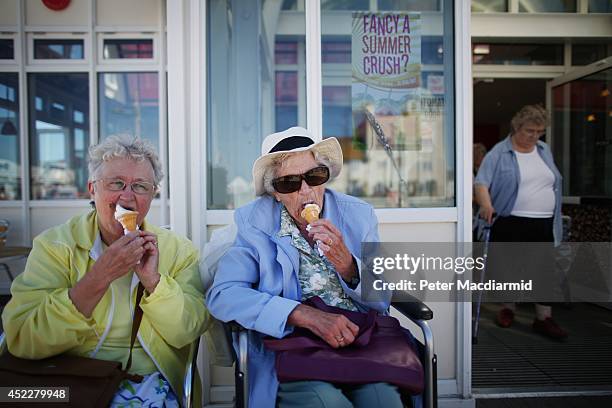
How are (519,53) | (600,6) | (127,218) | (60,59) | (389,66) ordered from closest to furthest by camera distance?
(127,218)
(389,66)
(600,6)
(60,59)
(519,53)

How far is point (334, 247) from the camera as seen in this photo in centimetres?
185

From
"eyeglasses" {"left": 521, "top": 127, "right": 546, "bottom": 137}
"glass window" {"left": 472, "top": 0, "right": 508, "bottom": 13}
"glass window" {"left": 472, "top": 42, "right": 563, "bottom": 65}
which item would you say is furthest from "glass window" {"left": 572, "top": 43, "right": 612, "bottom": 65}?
"eyeglasses" {"left": 521, "top": 127, "right": 546, "bottom": 137}

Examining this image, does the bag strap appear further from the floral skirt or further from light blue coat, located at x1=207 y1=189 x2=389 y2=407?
light blue coat, located at x1=207 y1=189 x2=389 y2=407

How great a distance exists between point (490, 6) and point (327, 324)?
491 cm

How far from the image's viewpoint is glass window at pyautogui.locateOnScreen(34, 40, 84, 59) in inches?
208

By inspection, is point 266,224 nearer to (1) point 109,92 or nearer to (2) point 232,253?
(2) point 232,253

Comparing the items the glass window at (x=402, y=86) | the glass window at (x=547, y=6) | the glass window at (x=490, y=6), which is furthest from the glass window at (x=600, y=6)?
the glass window at (x=402, y=86)

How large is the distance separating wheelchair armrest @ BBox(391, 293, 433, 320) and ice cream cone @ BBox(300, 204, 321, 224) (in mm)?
539

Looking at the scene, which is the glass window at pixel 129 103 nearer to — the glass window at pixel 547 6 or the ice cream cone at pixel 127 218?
the ice cream cone at pixel 127 218

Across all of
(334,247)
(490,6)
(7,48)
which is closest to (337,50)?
(334,247)

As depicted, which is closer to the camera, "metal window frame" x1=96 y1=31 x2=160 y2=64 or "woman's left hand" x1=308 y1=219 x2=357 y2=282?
"woman's left hand" x1=308 y1=219 x2=357 y2=282

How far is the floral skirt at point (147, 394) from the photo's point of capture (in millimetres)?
1604

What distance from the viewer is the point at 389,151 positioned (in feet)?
10.6

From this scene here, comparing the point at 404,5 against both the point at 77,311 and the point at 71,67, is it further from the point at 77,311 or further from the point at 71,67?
the point at 71,67
